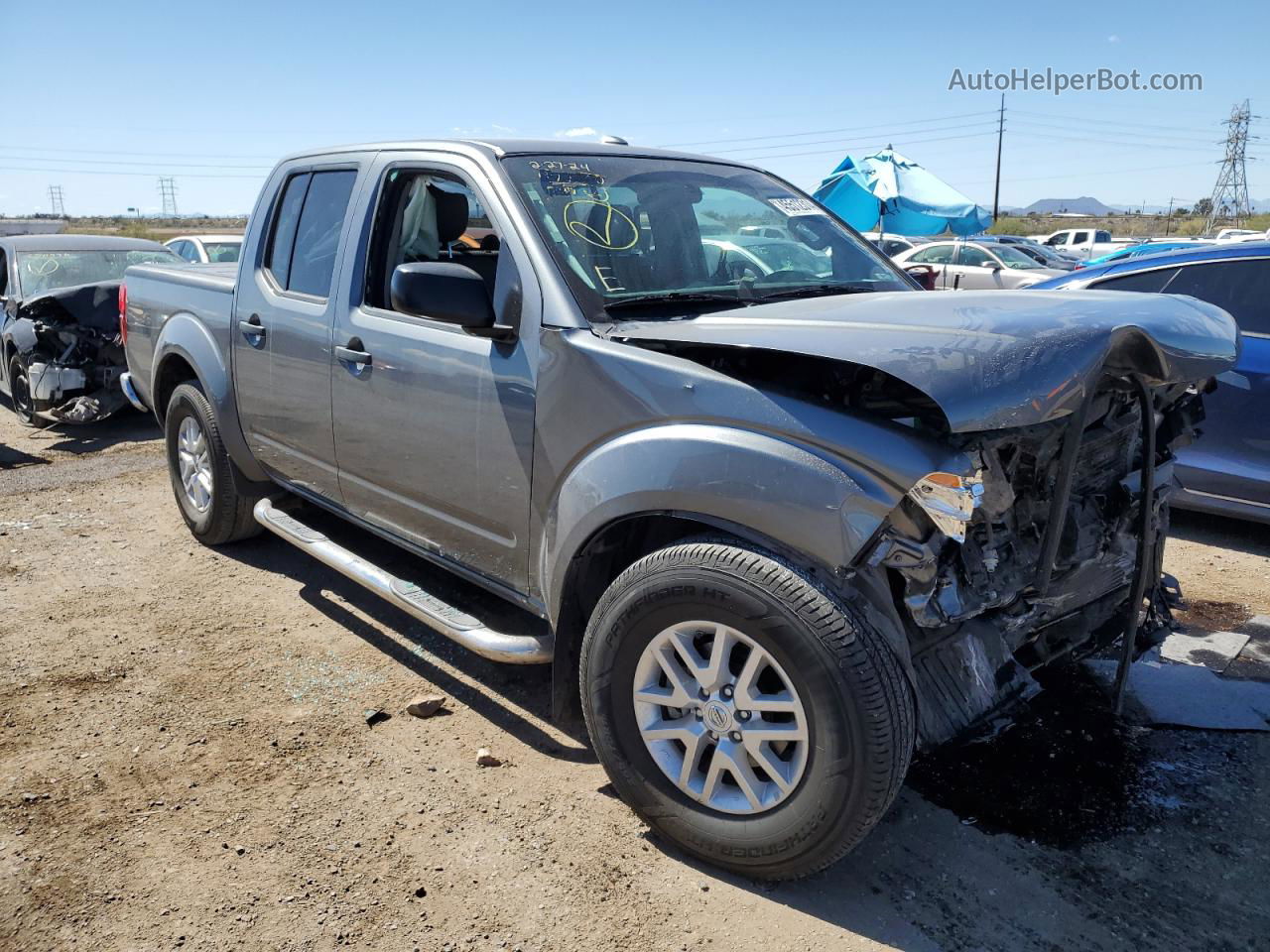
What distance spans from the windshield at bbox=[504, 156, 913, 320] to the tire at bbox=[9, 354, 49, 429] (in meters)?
7.37

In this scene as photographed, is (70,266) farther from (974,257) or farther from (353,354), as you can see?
(974,257)

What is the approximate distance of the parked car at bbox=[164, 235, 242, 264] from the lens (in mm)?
11969

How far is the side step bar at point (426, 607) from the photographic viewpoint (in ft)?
10.2

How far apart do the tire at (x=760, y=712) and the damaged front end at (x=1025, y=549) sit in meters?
0.22

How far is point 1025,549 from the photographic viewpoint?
9.12ft

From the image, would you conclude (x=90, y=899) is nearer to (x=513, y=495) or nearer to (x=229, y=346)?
(x=513, y=495)

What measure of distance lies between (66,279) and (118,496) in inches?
151

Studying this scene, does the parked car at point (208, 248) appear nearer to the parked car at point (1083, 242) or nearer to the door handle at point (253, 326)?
the door handle at point (253, 326)

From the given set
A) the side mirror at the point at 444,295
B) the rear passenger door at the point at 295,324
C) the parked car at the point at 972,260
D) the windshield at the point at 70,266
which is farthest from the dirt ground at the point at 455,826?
the parked car at the point at 972,260

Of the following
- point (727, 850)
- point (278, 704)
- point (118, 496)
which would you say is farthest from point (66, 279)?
point (727, 850)

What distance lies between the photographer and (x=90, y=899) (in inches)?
105

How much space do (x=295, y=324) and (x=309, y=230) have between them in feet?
1.54

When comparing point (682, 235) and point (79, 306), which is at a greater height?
point (682, 235)

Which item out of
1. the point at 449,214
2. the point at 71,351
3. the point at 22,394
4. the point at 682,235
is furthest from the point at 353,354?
the point at 22,394
